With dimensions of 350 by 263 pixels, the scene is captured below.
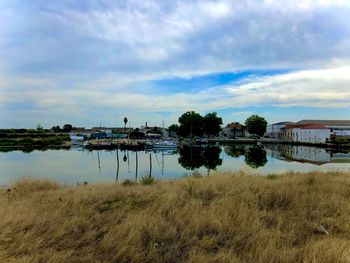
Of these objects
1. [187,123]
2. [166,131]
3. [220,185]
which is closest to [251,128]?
[187,123]

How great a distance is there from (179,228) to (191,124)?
113 meters

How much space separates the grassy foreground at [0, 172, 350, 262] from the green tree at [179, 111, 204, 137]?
110055 mm

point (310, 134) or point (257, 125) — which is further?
point (257, 125)

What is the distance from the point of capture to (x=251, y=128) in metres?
134

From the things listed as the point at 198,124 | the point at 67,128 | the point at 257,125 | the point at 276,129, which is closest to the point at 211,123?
Result: the point at 198,124

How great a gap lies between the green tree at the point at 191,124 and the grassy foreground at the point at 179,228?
110m

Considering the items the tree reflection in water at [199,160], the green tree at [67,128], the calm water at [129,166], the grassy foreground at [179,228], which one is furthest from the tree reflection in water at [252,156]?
the green tree at [67,128]

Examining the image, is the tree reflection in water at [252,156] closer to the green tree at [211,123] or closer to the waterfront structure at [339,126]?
the green tree at [211,123]

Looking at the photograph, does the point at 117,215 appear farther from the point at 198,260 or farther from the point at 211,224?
the point at 198,260

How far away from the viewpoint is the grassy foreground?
172 inches

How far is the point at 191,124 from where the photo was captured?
118500 mm

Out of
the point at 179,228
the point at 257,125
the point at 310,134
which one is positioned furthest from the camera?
the point at 257,125

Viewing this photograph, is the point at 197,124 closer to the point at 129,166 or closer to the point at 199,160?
the point at 199,160

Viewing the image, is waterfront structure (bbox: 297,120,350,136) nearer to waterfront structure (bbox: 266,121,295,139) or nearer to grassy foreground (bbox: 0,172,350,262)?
waterfront structure (bbox: 266,121,295,139)
